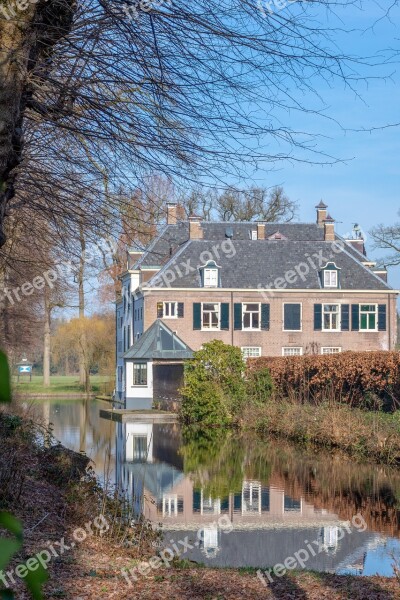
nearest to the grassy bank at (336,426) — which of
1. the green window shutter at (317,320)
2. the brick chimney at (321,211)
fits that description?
the green window shutter at (317,320)

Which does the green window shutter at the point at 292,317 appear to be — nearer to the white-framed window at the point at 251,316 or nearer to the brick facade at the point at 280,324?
the brick facade at the point at 280,324

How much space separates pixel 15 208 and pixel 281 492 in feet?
29.1

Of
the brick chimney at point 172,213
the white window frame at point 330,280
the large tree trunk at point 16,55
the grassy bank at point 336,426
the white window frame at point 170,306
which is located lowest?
the grassy bank at point 336,426

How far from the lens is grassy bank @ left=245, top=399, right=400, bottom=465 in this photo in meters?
18.4

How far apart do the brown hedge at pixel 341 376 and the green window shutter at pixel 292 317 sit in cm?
1218

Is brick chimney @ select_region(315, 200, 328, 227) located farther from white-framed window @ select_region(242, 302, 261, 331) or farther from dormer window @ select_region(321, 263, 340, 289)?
white-framed window @ select_region(242, 302, 261, 331)

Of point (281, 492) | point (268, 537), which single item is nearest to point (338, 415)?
point (281, 492)

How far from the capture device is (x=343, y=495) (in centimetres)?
1427

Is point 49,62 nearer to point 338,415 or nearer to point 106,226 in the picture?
point 106,226

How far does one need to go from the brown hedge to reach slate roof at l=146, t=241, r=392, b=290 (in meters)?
12.7

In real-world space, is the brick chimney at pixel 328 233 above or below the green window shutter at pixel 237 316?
above

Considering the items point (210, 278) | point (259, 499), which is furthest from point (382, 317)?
point (259, 499)

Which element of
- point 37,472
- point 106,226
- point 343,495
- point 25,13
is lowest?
point 343,495

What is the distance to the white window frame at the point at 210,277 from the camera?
139 ft
